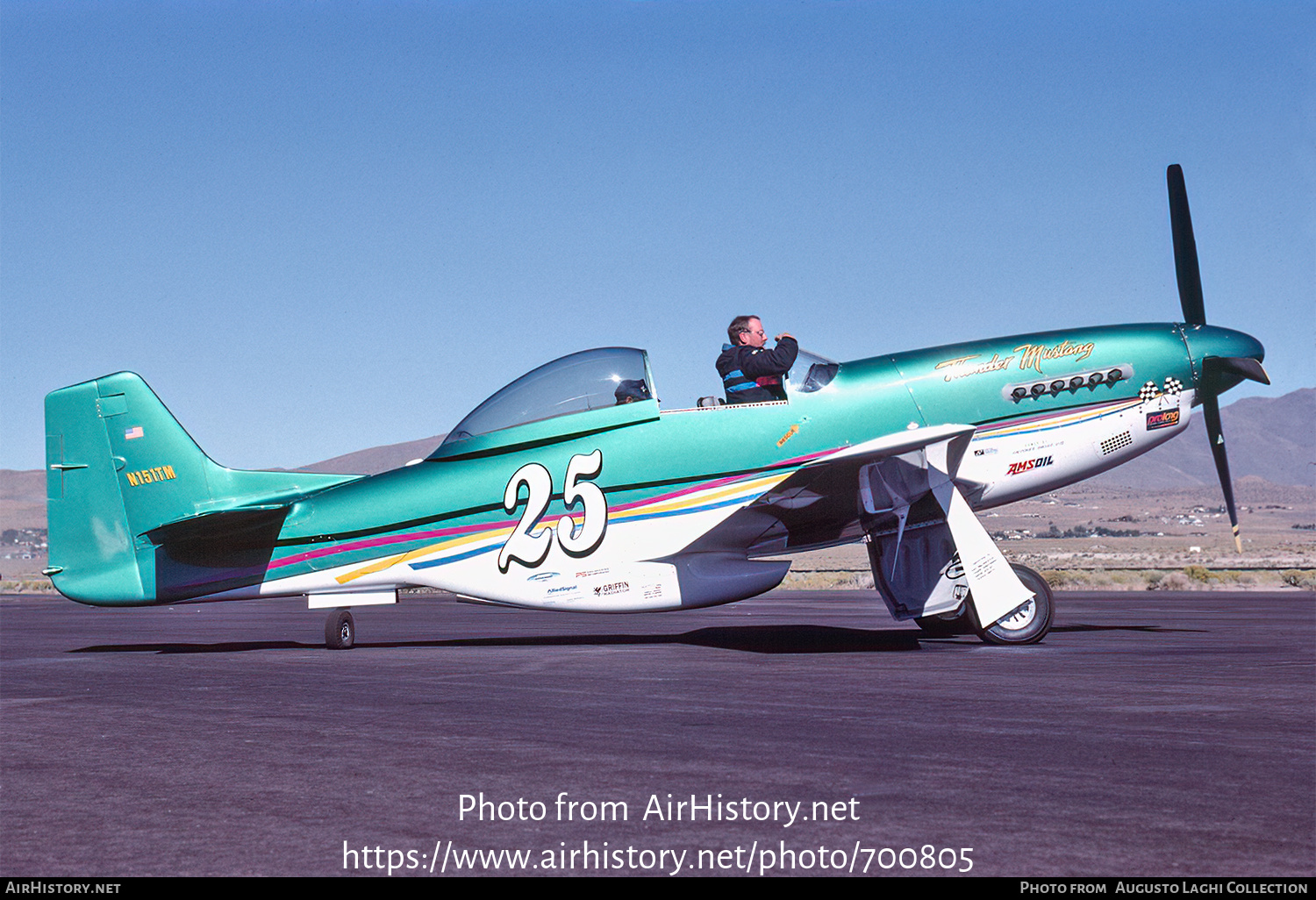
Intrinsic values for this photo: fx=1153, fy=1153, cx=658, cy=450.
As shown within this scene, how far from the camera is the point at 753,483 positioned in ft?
37.0

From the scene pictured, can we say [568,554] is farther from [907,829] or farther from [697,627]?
[907,829]

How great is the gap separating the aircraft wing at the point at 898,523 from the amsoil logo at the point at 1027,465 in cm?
58

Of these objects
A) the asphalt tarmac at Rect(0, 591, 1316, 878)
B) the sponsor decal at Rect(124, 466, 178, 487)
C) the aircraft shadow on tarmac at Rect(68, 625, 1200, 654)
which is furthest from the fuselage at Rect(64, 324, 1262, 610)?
the aircraft shadow on tarmac at Rect(68, 625, 1200, 654)

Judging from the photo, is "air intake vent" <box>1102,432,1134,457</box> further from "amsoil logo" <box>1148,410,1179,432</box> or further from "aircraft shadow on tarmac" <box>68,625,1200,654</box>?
"aircraft shadow on tarmac" <box>68,625,1200,654</box>

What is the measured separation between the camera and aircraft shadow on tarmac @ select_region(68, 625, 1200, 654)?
38.7ft

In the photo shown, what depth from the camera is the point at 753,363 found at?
450 inches

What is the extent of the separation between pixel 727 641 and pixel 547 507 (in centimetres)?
283

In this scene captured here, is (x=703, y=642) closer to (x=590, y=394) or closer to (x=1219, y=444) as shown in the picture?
(x=590, y=394)

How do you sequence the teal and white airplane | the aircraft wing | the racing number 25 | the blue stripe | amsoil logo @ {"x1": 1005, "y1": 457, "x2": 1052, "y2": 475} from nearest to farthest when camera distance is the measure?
1. the aircraft wing
2. the teal and white airplane
3. the racing number 25
4. the blue stripe
5. amsoil logo @ {"x1": 1005, "y1": 457, "x2": 1052, "y2": 475}

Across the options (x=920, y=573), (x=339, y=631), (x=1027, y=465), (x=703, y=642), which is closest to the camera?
(x=920, y=573)

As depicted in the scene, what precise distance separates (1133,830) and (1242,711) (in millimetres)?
3202

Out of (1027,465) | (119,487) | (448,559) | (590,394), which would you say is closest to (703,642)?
(448,559)

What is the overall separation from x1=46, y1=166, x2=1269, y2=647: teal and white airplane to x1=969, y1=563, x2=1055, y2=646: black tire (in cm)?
2
